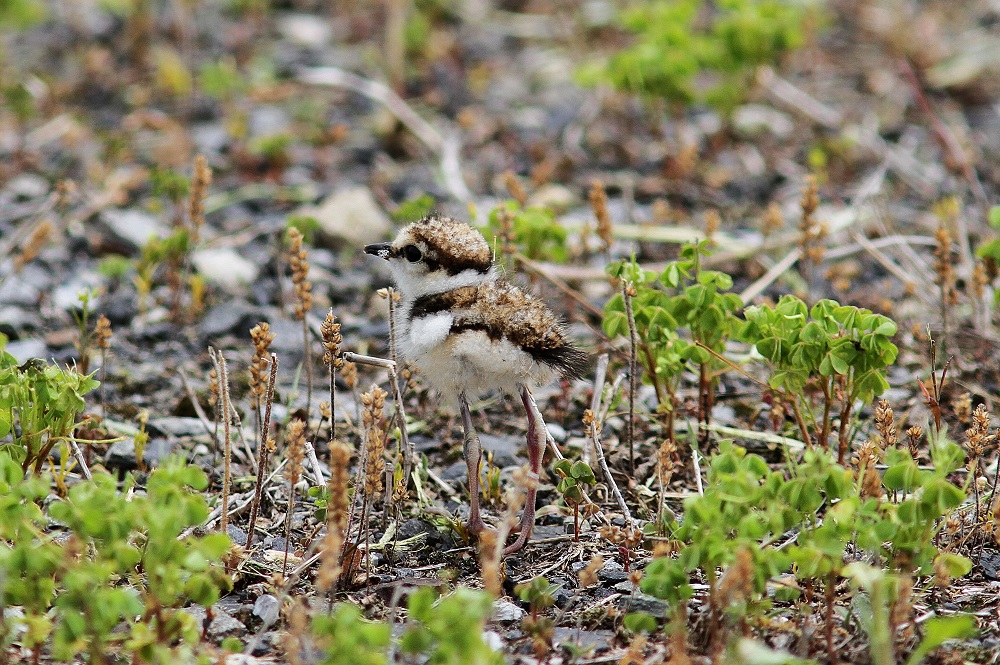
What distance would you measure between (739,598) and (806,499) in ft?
0.97

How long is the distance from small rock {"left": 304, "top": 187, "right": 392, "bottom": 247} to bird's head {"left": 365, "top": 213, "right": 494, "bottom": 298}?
81.0 inches

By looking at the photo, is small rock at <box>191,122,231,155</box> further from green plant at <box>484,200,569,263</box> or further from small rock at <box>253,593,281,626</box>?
small rock at <box>253,593,281,626</box>

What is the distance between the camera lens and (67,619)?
8.36ft

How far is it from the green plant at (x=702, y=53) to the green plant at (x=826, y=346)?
311cm

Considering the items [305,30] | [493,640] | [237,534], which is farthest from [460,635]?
[305,30]

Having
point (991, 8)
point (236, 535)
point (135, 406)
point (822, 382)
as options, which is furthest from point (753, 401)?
point (991, 8)

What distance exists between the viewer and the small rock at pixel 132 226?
586cm

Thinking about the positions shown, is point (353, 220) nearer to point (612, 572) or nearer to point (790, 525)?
point (612, 572)

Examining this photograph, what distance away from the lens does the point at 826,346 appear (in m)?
3.38

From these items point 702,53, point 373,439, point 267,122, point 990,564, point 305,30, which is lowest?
point 990,564

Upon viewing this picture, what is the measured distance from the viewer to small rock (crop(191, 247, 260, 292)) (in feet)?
18.1

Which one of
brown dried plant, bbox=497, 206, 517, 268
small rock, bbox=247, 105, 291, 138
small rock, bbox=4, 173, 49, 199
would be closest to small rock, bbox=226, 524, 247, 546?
brown dried plant, bbox=497, 206, 517, 268

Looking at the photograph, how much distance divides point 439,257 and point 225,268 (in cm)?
218

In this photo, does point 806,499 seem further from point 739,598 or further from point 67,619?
point 67,619
